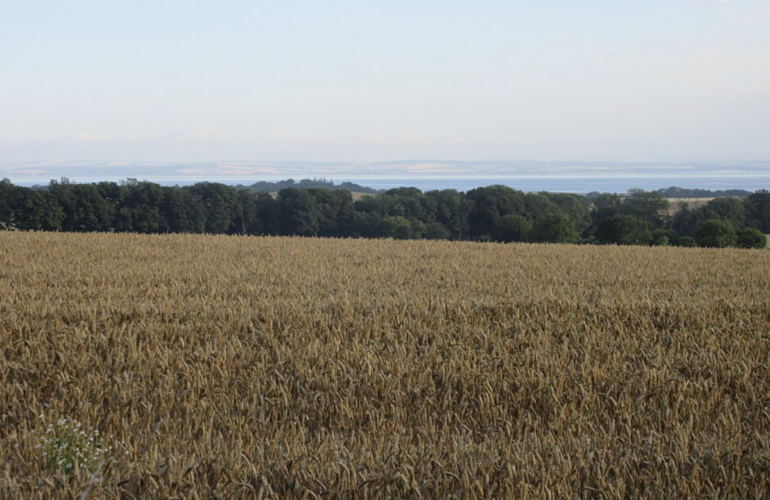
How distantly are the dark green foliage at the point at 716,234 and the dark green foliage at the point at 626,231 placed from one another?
13.8ft

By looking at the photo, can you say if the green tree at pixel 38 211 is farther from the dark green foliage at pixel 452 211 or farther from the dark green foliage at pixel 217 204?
the dark green foliage at pixel 452 211

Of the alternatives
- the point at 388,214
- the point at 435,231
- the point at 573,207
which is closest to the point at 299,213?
the point at 388,214

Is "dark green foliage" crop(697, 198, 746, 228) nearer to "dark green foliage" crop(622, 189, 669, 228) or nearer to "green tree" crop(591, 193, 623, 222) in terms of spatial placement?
"dark green foliage" crop(622, 189, 669, 228)

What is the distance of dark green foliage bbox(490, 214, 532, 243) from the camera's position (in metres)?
62.4

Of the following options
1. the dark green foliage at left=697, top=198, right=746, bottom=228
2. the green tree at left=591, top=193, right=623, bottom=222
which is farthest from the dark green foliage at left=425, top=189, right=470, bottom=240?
the dark green foliage at left=697, top=198, right=746, bottom=228

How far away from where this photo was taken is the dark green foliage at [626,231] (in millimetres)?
54688

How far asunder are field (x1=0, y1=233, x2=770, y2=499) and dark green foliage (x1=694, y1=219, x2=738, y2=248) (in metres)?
41.4

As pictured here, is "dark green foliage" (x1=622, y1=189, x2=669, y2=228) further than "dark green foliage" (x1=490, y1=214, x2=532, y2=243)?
Yes

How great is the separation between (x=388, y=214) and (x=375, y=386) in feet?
232

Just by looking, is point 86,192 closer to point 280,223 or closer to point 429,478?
point 280,223

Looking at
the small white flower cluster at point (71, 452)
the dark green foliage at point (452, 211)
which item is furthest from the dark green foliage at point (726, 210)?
the small white flower cluster at point (71, 452)

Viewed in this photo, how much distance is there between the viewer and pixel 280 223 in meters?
68.9

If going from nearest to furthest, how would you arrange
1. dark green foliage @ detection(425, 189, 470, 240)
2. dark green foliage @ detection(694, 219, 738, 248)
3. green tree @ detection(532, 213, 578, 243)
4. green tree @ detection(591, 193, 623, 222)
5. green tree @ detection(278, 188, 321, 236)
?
1. dark green foliage @ detection(694, 219, 738, 248)
2. green tree @ detection(532, 213, 578, 243)
3. green tree @ detection(278, 188, 321, 236)
4. dark green foliage @ detection(425, 189, 470, 240)
5. green tree @ detection(591, 193, 623, 222)

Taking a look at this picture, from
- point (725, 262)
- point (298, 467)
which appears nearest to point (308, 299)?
point (298, 467)
